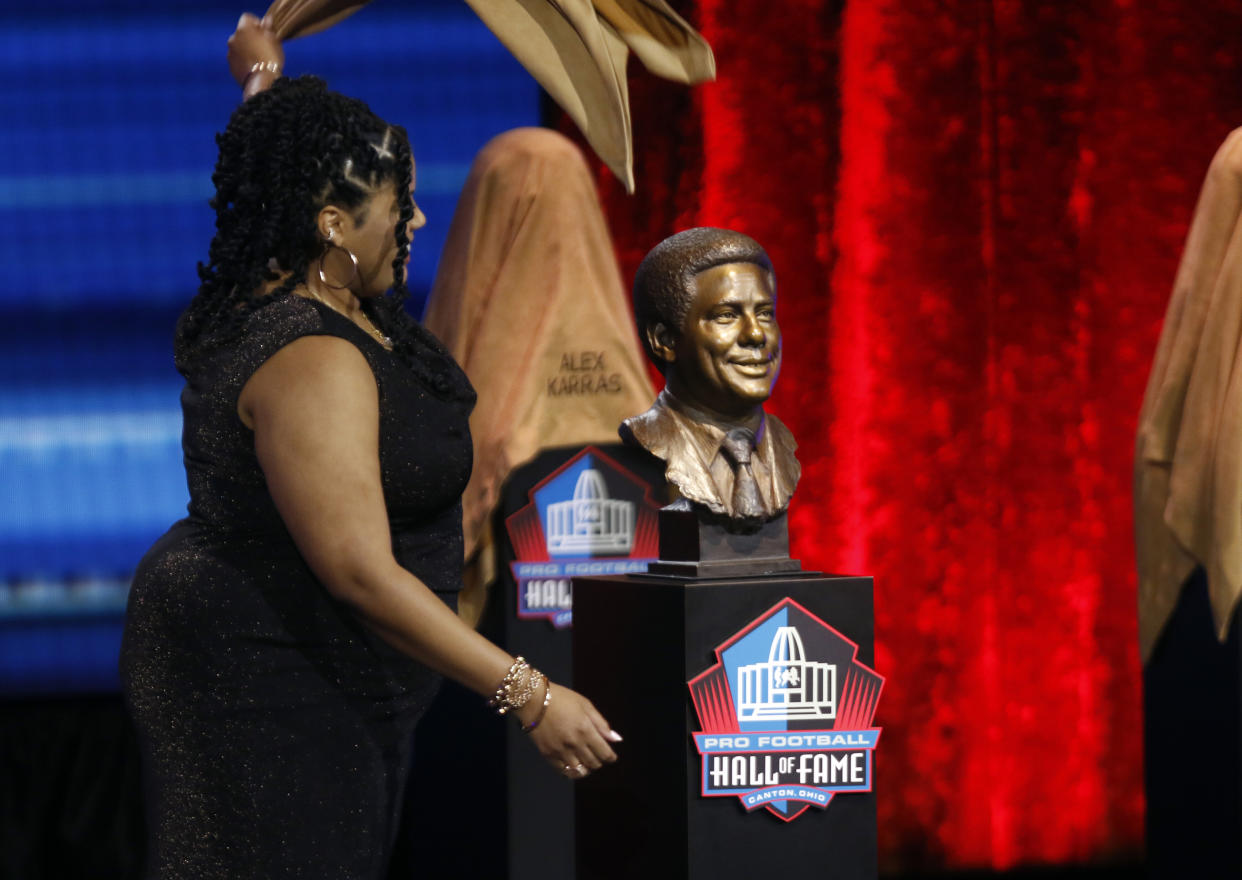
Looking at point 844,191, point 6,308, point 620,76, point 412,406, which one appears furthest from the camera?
point 844,191

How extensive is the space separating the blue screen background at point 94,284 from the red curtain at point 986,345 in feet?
3.25

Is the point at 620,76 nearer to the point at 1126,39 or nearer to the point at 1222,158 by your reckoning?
the point at 1222,158

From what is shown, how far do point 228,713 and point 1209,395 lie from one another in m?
2.02

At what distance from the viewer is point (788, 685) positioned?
206 cm

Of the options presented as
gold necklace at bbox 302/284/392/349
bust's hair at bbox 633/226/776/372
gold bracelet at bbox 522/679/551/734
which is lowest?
gold bracelet at bbox 522/679/551/734

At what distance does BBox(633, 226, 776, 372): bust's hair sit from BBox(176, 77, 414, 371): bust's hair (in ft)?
2.41

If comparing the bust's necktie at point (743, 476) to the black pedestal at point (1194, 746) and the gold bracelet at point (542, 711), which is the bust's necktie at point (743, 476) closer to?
the gold bracelet at point (542, 711)

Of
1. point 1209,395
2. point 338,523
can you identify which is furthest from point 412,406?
point 1209,395

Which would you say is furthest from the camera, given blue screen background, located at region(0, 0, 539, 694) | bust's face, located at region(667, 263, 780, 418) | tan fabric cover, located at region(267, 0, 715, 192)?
blue screen background, located at region(0, 0, 539, 694)

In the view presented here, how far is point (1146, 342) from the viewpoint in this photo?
3.68 meters

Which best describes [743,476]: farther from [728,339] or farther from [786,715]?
[786,715]

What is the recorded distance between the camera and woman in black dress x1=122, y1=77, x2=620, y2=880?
141cm

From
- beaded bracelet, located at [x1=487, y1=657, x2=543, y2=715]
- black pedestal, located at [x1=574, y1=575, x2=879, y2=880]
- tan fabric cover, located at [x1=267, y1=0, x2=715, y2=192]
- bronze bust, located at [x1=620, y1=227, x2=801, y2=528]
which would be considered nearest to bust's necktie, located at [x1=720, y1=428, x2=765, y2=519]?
bronze bust, located at [x1=620, y1=227, x2=801, y2=528]

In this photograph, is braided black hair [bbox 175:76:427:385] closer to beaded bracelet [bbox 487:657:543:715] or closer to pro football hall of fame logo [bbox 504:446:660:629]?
beaded bracelet [bbox 487:657:543:715]
